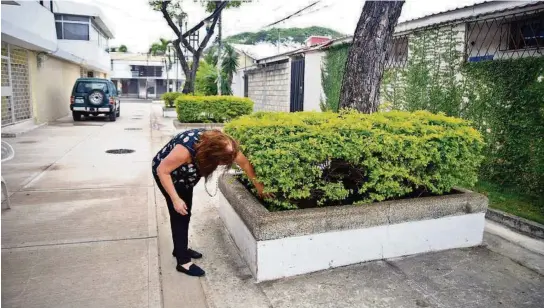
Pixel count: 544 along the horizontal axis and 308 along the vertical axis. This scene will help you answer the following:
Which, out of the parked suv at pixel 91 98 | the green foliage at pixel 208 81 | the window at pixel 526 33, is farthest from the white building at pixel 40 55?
the window at pixel 526 33

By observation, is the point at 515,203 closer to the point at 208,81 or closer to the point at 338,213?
the point at 338,213

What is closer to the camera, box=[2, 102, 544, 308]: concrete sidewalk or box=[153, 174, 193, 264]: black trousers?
box=[2, 102, 544, 308]: concrete sidewalk

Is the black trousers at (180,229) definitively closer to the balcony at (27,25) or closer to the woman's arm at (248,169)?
the woman's arm at (248,169)

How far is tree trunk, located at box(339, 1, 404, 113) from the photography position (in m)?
4.88

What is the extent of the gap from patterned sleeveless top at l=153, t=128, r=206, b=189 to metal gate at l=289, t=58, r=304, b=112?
11949 mm

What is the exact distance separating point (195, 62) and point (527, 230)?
61.8 feet

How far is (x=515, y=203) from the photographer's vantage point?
5250 millimetres

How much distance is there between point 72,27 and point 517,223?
2663 cm

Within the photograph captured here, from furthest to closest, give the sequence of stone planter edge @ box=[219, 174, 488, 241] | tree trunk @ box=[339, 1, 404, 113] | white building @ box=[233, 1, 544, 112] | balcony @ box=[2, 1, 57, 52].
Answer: balcony @ box=[2, 1, 57, 52], white building @ box=[233, 1, 544, 112], tree trunk @ box=[339, 1, 404, 113], stone planter edge @ box=[219, 174, 488, 241]

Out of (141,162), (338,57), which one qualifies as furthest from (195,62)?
(141,162)

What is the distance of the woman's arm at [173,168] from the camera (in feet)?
10.1

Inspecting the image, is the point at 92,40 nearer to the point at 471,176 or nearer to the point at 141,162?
the point at 141,162

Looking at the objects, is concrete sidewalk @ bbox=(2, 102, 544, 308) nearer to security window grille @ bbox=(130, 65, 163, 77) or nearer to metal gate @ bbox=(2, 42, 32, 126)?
metal gate @ bbox=(2, 42, 32, 126)

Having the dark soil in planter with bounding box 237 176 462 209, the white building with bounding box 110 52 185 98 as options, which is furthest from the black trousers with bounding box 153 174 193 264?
the white building with bounding box 110 52 185 98
